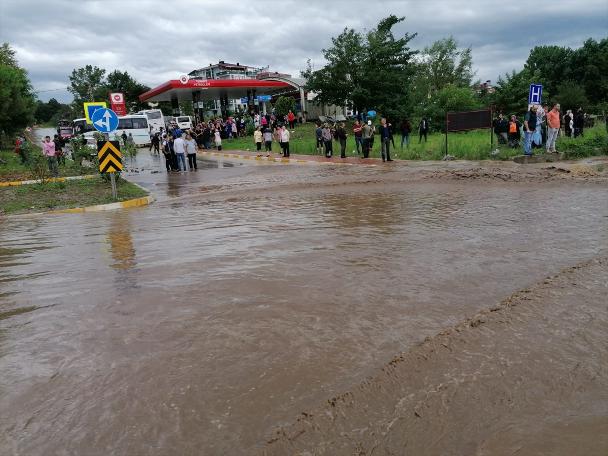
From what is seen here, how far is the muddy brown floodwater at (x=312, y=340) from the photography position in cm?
277

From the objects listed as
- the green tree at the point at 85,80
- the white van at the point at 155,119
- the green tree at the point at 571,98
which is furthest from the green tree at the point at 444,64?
the green tree at the point at 85,80

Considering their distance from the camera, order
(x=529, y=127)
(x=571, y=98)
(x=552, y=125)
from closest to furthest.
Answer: (x=552, y=125)
(x=529, y=127)
(x=571, y=98)

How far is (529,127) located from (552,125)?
26.1 inches

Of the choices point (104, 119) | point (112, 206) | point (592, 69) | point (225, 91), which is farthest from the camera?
point (592, 69)

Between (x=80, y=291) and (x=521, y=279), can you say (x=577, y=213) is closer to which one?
(x=521, y=279)

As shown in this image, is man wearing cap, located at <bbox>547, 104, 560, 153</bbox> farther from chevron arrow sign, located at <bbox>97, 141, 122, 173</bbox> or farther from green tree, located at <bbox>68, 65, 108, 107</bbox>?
A: green tree, located at <bbox>68, 65, 108, 107</bbox>

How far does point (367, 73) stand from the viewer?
37.8m

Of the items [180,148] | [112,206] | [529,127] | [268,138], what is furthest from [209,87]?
[112,206]

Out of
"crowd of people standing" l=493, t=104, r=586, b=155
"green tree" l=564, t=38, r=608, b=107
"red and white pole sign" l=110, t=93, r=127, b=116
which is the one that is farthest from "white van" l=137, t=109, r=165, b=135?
"green tree" l=564, t=38, r=608, b=107

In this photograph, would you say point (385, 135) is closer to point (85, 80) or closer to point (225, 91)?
point (225, 91)

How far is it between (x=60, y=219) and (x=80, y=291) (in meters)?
6.36

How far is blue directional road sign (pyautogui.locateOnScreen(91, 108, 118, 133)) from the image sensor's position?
13328 millimetres

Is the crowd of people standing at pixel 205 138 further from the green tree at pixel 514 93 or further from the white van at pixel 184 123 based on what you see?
the green tree at pixel 514 93

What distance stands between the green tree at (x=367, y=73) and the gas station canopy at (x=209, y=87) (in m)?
5.96
